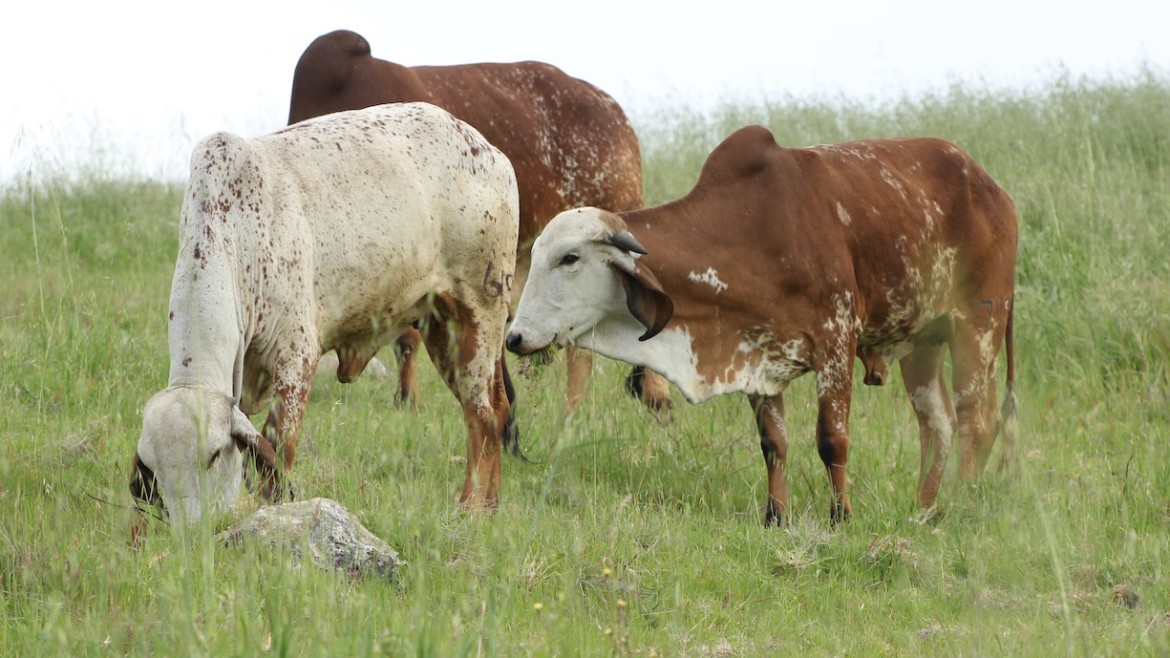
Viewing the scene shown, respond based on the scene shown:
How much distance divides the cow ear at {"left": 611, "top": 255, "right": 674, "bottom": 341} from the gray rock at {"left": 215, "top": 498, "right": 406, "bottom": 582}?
5.86 feet

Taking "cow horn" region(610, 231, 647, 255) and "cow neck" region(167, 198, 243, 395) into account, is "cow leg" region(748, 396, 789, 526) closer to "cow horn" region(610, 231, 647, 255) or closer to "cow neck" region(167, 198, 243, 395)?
"cow horn" region(610, 231, 647, 255)

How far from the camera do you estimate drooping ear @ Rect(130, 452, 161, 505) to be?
4656 mm

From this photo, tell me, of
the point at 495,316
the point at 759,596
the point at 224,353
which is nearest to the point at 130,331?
the point at 495,316

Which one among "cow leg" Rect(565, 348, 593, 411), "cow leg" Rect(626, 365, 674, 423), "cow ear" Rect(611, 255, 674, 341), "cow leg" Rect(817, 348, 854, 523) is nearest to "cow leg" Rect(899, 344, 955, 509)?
"cow leg" Rect(817, 348, 854, 523)

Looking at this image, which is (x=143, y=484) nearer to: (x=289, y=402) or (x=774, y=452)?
(x=289, y=402)

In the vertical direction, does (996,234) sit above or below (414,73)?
below

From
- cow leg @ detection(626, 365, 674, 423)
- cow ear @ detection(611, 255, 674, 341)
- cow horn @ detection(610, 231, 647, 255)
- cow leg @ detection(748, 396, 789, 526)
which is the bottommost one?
cow leg @ detection(626, 365, 674, 423)

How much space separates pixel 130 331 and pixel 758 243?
418 cm

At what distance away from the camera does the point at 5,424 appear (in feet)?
21.8

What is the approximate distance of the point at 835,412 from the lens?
6.30 metres

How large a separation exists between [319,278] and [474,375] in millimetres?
1089

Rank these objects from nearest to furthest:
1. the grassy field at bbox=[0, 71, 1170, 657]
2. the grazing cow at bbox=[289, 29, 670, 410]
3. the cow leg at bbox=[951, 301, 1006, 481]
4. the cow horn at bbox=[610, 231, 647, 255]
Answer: the grassy field at bbox=[0, 71, 1170, 657], the cow horn at bbox=[610, 231, 647, 255], the cow leg at bbox=[951, 301, 1006, 481], the grazing cow at bbox=[289, 29, 670, 410]

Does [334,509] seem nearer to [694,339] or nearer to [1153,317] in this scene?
[694,339]

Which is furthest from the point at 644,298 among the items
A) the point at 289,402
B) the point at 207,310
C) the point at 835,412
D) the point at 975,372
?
the point at 207,310
